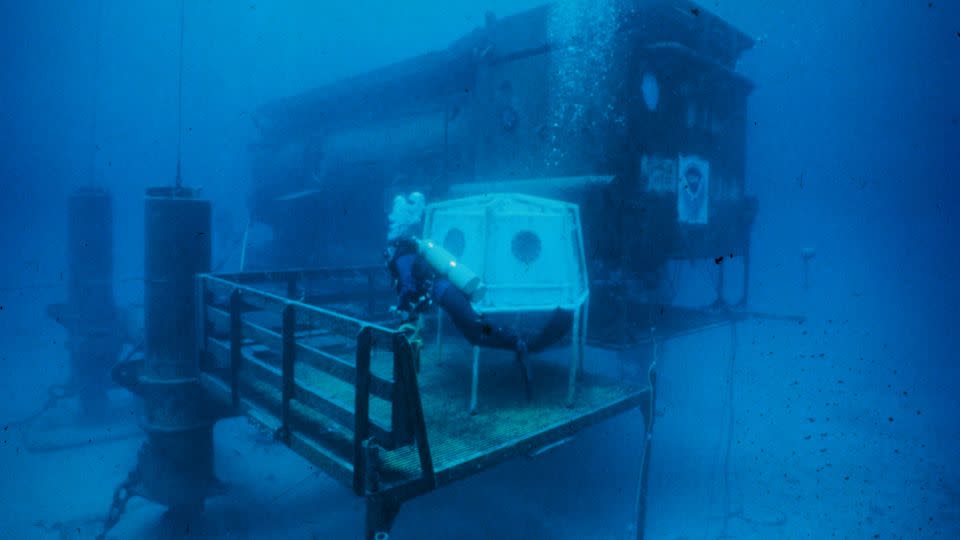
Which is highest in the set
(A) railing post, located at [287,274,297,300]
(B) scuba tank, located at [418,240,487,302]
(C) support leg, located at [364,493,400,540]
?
(B) scuba tank, located at [418,240,487,302]

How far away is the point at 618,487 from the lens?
865 centimetres

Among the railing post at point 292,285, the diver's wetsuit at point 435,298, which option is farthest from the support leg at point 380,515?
the railing post at point 292,285

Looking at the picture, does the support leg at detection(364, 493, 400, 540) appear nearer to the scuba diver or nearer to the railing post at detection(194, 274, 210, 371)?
the scuba diver

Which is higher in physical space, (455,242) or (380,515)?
(455,242)

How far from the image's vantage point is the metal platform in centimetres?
301

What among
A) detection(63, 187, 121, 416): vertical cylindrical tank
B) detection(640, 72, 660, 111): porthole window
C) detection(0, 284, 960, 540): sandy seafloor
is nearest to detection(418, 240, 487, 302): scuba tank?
detection(0, 284, 960, 540): sandy seafloor

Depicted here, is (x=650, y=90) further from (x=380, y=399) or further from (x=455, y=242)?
(x=380, y=399)

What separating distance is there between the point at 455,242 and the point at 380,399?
1.71 meters

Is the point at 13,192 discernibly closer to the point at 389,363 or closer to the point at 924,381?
the point at 389,363

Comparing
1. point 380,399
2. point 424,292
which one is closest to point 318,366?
point 380,399

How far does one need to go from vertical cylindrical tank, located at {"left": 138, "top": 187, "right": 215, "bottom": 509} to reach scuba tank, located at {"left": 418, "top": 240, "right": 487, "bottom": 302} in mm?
3611

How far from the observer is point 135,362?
23.4 feet

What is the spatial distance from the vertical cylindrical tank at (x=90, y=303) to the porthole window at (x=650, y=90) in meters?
12.3

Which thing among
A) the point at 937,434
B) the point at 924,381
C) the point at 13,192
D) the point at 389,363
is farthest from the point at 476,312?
the point at 13,192
